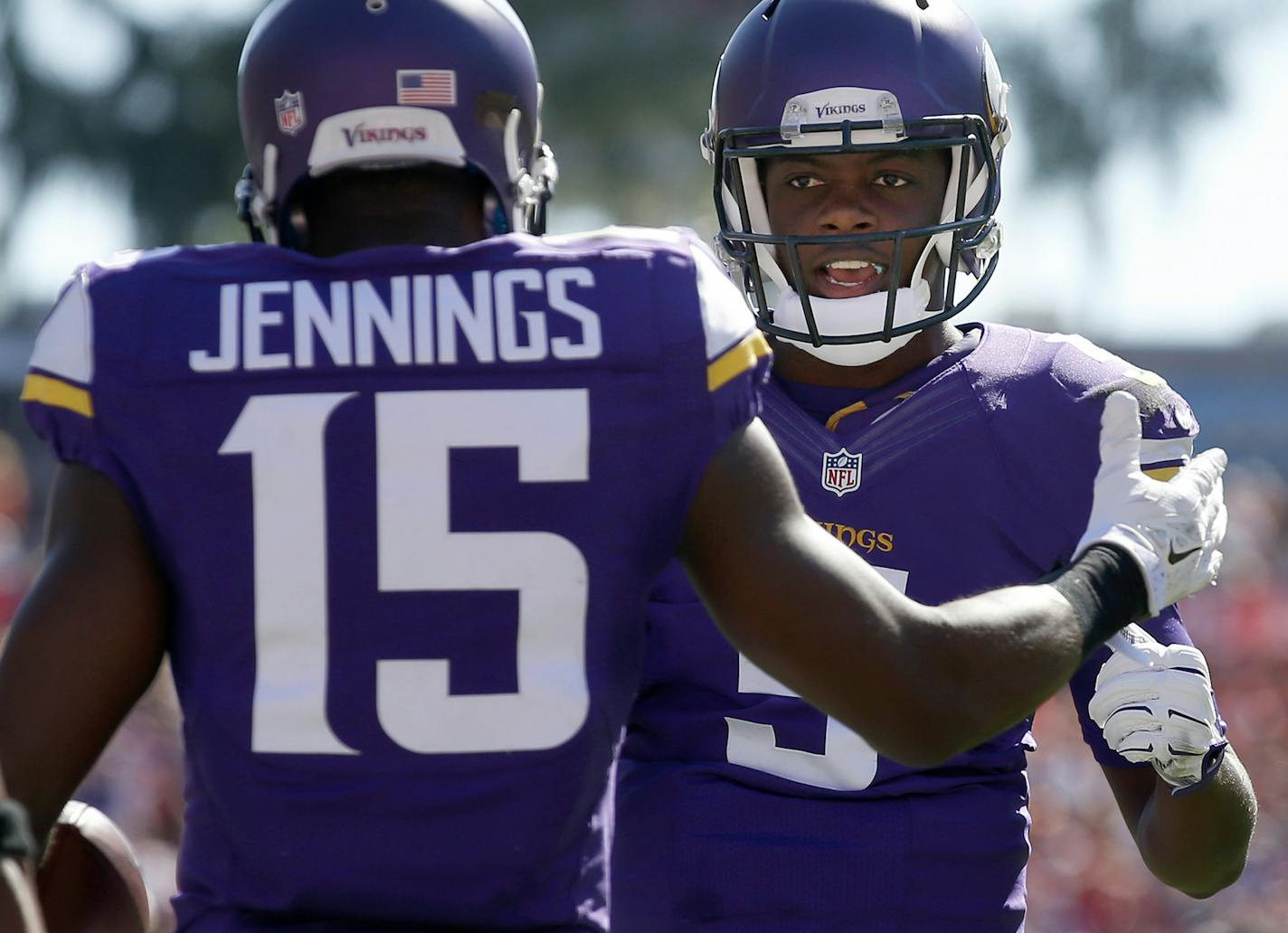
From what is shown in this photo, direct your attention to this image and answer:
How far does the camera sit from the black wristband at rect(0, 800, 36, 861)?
188 cm

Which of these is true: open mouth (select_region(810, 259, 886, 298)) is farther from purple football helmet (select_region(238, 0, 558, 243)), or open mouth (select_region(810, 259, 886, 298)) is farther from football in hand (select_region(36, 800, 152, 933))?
football in hand (select_region(36, 800, 152, 933))

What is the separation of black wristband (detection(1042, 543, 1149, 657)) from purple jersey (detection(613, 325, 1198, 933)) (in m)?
0.47

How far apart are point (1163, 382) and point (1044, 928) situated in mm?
6427

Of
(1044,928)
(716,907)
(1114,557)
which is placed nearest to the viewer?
(1114,557)

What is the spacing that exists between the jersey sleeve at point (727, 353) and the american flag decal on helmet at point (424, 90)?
35 cm

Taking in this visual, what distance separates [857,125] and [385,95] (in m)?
1.18

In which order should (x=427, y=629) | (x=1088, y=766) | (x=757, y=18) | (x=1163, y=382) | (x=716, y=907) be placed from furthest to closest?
1. (x=1088, y=766)
2. (x=757, y=18)
3. (x=1163, y=382)
4. (x=716, y=907)
5. (x=427, y=629)

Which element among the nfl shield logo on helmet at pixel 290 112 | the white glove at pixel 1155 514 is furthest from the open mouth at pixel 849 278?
the nfl shield logo on helmet at pixel 290 112

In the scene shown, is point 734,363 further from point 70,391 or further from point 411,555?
point 70,391

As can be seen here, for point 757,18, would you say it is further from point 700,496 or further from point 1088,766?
point 1088,766

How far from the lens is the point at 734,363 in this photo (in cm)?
220

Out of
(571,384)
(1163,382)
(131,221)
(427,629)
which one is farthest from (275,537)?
(131,221)

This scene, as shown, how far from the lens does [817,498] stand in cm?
311

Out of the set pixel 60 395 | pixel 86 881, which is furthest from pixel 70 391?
pixel 86 881
